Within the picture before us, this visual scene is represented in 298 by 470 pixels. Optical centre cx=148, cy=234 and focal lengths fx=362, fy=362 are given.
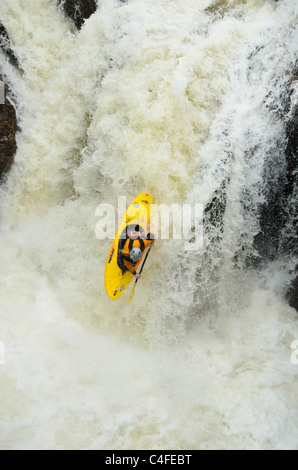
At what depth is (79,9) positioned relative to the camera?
6105 millimetres

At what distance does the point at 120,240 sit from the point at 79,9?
4208 millimetres

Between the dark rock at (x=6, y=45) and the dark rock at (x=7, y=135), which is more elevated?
the dark rock at (x=6, y=45)

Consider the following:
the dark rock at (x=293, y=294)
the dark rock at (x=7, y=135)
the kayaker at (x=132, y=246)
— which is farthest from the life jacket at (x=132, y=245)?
the dark rock at (x=7, y=135)

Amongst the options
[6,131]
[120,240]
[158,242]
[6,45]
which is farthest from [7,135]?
[158,242]

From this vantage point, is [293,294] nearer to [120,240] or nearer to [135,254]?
[135,254]

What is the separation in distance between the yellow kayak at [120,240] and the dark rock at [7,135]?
6.62 feet

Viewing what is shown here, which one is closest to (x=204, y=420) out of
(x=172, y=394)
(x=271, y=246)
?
(x=172, y=394)

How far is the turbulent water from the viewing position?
408 cm

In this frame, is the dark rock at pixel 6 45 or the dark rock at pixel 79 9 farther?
the dark rock at pixel 79 9

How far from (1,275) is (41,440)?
7.11 ft

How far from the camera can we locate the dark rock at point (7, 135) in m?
5.27

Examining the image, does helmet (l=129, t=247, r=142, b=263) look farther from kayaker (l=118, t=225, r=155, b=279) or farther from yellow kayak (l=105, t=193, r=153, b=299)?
yellow kayak (l=105, t=193, r=153, b=299)

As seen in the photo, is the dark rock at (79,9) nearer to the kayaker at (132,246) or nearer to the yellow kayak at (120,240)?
the yellow kayak at (120,240)

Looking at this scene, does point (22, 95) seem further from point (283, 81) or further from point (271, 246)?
point (271, 246)
